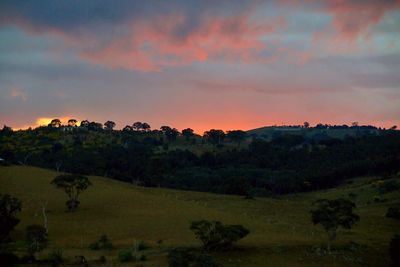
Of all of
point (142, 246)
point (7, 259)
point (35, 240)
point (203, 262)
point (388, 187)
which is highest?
point (388, 187)

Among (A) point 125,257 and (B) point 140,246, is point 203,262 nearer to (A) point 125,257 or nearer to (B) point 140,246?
(A) point 125,257

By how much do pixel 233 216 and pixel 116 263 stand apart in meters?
31.3

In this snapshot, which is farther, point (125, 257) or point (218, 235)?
point (218, 235)

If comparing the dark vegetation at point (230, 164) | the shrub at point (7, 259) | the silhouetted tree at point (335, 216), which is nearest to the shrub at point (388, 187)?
the dark vegetation at point (230, 164)

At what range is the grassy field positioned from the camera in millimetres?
45719

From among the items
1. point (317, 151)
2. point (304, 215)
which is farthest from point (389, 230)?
point (317, 151)

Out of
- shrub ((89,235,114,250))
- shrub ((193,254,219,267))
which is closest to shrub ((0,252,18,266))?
shrub ((89,235,114,250))

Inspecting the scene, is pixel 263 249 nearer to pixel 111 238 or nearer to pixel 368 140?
pixel 111 238

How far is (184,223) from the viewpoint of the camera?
213 ft

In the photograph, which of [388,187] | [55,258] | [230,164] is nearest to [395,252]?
[55,258]

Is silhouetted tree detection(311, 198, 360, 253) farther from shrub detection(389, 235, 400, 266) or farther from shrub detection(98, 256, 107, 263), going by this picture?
shrub detection(98, 256, 107, 263)

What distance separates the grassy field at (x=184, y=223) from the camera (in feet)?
150

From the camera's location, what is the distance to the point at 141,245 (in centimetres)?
4981

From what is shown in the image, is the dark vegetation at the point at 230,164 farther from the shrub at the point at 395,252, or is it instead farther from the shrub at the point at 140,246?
the shrub at the point at 140,246
